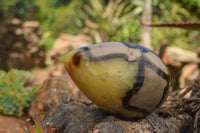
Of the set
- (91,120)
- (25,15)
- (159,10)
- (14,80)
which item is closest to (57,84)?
(14,80)

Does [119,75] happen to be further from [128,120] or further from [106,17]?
[106,17]

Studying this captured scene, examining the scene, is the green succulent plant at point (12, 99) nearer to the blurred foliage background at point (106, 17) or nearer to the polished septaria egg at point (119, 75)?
the polished septaria egg at point (119, 75)

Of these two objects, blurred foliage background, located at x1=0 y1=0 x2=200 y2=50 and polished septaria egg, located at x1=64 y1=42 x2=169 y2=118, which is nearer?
polished septaria egg, located at x1=64 y1=42 x2=169 y2=118

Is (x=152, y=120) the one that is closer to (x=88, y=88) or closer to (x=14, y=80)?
(x=88, y=88)

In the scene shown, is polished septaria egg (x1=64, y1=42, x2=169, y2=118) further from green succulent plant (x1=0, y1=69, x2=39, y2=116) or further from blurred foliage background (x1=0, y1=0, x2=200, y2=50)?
blurred foliage background (x1=0, y1=0, x2=200, y2=50)

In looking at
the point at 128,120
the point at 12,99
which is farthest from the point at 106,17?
the point at 128,120

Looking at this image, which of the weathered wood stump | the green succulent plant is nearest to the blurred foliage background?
the green succulent plant

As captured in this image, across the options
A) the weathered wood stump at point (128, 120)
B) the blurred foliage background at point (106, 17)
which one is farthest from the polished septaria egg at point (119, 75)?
the blurred foliage background at point (106, 17)
